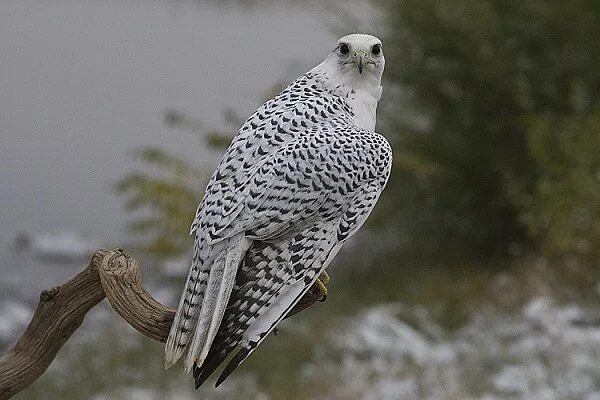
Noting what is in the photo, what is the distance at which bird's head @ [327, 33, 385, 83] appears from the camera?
144cm

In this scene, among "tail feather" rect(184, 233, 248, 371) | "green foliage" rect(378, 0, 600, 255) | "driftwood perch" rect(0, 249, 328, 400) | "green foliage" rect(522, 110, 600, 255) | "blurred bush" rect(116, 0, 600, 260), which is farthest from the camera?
"green foliage" rect(378, 0, 600, 255)

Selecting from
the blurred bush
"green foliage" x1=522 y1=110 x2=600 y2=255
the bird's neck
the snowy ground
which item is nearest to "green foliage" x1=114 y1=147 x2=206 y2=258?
the blurred bush

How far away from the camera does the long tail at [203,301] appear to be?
1.21 meters

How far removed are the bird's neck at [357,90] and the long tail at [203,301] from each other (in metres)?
0.32

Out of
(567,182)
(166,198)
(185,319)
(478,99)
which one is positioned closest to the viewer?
(185,319)

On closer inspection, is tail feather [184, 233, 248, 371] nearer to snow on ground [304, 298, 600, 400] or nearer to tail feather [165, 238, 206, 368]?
tail feather [165, 238, 206, 368]

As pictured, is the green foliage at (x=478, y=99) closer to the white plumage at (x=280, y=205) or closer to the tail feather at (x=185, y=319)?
the white plumage at (x=280, y=205)

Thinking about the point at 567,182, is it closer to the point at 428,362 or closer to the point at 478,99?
the point at 478,99

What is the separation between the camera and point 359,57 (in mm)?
1438

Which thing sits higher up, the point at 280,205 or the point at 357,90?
the point at 357,90

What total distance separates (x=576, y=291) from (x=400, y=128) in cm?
117

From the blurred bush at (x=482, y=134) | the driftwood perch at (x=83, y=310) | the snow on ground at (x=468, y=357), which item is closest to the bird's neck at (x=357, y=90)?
the driftwood perch at (x=83, y=310)

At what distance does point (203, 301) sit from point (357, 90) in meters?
0.46

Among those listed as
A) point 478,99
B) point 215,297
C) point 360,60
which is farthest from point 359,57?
point 478,99
